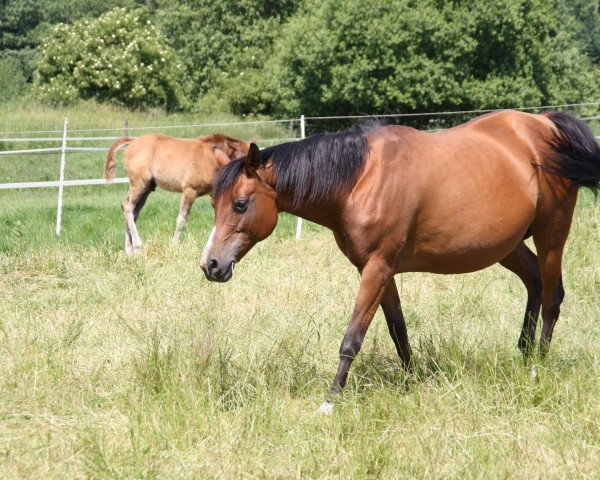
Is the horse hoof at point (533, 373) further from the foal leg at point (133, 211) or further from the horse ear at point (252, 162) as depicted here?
the foal leg at point (133, 211)

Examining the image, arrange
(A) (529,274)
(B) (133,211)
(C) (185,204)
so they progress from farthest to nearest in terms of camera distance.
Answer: (C) (185,204) < (B) (133,211) < (A) (529,274)

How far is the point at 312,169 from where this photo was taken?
4285mm

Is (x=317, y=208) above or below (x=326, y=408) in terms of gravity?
above

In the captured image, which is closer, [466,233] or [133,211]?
[466,233]

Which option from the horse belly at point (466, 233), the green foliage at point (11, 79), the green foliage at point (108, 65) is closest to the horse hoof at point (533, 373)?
the horse belly at point (466, 233)

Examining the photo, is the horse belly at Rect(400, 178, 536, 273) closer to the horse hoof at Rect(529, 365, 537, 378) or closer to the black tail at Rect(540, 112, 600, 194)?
the black tail at Rect(540, 112, 600, 194)

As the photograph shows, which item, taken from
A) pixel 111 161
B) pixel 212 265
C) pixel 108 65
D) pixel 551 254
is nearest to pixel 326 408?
pixel 212 265

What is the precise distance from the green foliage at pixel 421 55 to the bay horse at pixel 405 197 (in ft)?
72.0

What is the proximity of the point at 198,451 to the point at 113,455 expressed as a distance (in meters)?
0.38

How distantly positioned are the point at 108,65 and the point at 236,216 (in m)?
29.0

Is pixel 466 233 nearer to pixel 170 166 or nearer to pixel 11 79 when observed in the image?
pixel 170 166

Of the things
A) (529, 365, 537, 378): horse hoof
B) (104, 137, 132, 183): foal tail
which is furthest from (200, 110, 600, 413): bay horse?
(104, 137, 132, 183): foal tail

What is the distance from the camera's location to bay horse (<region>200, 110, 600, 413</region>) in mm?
4207

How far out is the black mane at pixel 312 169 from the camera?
13.9 feet
